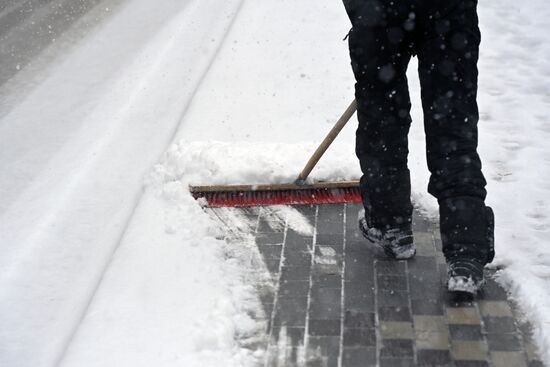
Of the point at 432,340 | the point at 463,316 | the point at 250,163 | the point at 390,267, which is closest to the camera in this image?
the point at 432,340

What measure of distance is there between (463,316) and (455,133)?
728 mm

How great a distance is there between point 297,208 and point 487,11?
11.6 feet

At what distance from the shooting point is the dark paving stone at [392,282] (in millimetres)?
3328

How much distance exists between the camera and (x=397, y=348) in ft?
9.76

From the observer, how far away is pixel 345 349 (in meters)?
2.98

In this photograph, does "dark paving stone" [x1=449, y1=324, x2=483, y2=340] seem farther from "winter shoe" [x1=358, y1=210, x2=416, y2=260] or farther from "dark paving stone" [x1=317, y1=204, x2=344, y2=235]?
"dark paving stone" [x1=317, y1=204, x2=344, y2=235]

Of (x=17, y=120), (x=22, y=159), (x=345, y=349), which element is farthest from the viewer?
(x=17, y=120)

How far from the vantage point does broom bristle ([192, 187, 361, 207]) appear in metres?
3.93

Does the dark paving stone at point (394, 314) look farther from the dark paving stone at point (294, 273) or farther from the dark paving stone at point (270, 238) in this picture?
the dark paving stone at point (270, 238)

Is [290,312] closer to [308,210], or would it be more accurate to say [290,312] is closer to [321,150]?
[308,210]

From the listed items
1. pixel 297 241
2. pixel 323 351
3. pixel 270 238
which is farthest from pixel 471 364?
pixel 270 238

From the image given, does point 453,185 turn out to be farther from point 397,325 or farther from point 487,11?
point 487,11

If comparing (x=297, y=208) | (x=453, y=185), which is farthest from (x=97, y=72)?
(x=453, y=185)

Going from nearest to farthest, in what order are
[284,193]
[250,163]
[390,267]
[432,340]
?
[432,340] → [390,267] → [284,193] → [250,163]
